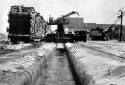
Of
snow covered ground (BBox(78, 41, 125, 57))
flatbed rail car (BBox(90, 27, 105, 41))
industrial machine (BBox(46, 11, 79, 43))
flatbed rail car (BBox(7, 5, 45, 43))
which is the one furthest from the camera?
flatbed rail car (BBox(90, 27, 105, 41))

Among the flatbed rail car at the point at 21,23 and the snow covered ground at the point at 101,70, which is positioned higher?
the flatbed rail car at the point at 21,23

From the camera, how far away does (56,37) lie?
125 ft

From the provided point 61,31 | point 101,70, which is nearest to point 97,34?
point 61,31

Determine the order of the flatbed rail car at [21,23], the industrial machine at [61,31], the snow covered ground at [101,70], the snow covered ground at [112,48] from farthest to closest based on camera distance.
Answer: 1. the industrial machine at [61,31]
2. the flatbed rail car at [21,23]
3. the snow covered ground at [112,48]
4. the snow covered ground at [101,70]

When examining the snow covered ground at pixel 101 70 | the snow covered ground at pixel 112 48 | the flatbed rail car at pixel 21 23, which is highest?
the flatbed rail car at pixel 21 23

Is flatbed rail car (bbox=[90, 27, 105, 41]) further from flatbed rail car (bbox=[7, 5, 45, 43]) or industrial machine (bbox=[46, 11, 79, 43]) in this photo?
flatbed rail car (bbox=[7, 5, 45, 43])

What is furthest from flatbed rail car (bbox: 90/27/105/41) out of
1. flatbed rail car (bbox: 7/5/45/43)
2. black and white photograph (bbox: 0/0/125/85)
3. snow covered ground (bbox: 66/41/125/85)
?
snow covered ground (bbox: 66/41/125/85)

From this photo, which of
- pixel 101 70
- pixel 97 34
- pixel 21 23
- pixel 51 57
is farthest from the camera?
pixel 97 34

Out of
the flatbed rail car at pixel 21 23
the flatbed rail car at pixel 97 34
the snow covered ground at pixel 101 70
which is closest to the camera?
the snow covered ground at pixel 101 70

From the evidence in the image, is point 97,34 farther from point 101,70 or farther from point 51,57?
point 101,70

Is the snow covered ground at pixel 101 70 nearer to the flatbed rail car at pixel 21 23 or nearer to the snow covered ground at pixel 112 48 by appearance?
the snow covered ground at pixel 112 48

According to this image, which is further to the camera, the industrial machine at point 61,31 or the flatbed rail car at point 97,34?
the flatbed rail car at point 97,34

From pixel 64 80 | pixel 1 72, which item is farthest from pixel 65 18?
pixel 1 72

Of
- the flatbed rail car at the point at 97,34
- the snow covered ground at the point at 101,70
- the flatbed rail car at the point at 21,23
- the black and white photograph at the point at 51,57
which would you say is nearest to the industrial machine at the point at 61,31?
the black and white photograph at the point at 51,57
